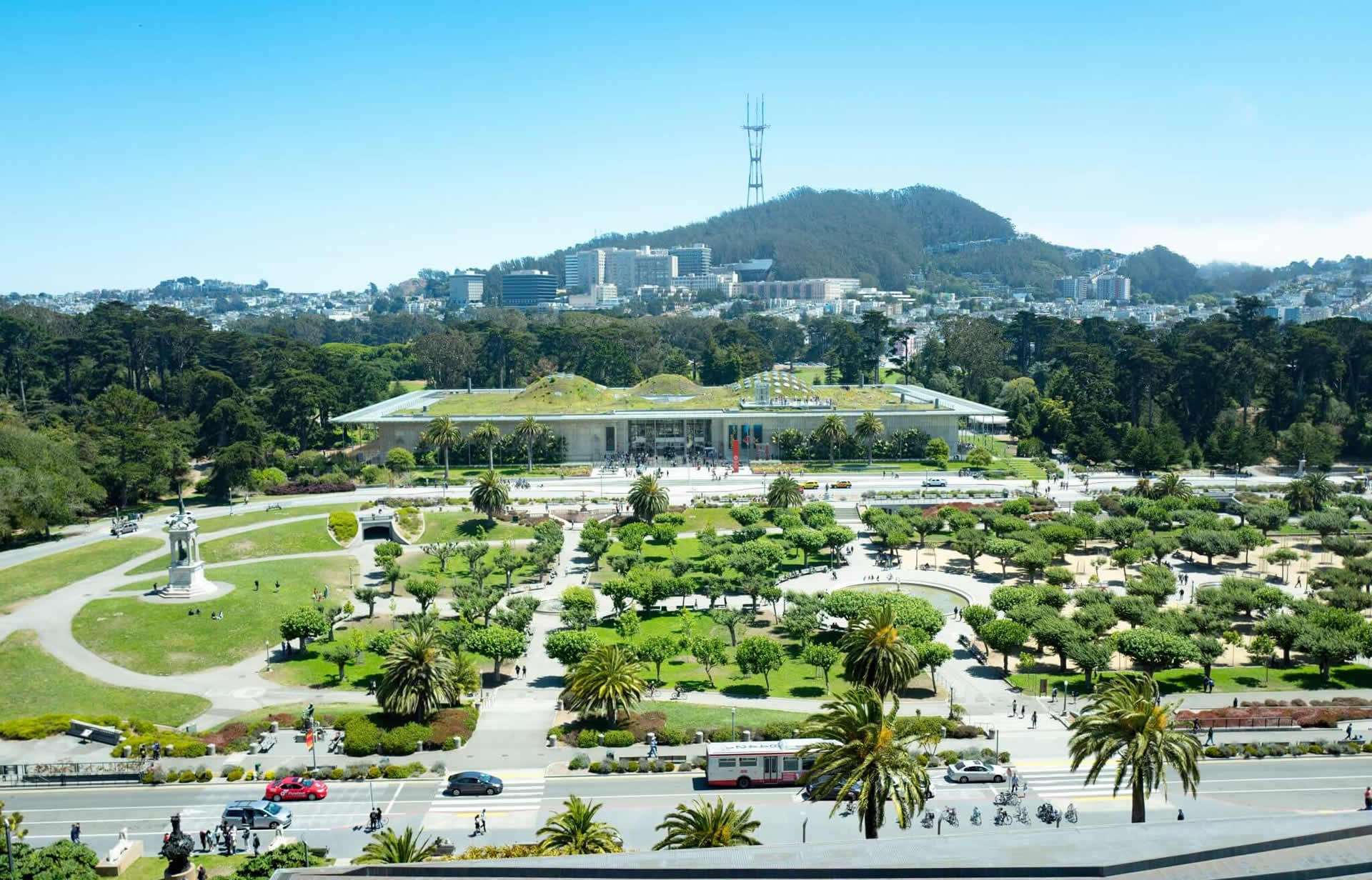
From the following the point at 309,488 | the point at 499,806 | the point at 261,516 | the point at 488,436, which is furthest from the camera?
the point at 488,436

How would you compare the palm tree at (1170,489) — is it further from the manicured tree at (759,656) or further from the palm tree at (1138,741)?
the palm tree at (1138,741)

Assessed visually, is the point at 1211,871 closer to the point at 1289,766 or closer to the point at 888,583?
the point at 1289,766

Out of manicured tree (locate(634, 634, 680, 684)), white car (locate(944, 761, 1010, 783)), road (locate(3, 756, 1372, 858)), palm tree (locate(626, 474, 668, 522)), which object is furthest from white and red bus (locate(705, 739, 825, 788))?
palm tree (locate(626, 474, 668, 522))

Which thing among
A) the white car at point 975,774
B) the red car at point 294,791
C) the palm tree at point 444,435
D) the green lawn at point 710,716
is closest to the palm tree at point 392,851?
the red car at point 294,791

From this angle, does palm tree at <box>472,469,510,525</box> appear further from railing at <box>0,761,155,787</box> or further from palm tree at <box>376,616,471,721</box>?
railing at <box>0,761,155,787</box>

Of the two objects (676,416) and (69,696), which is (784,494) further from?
(69,696)

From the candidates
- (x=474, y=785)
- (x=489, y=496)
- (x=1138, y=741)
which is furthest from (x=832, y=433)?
(x=1138, y=741)
